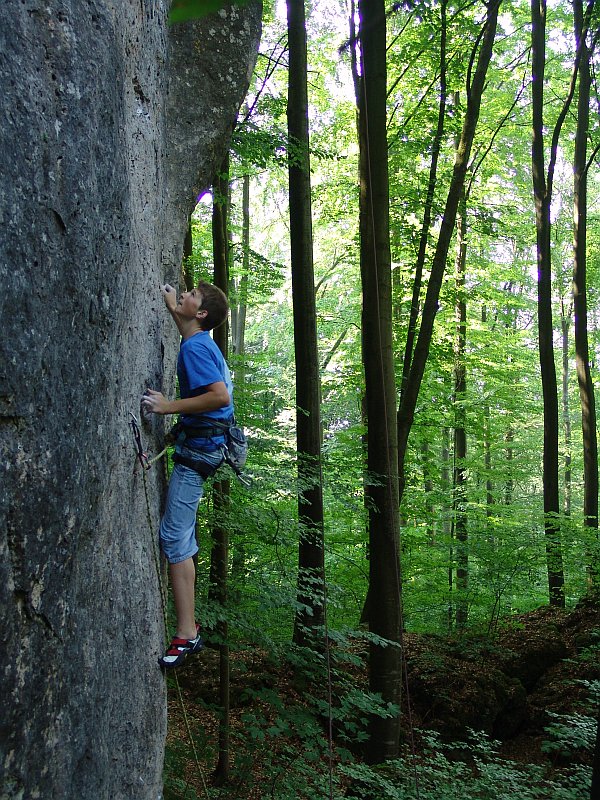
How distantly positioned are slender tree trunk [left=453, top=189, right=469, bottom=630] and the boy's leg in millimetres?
8392

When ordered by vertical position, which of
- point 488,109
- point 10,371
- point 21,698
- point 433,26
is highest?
point 488,109

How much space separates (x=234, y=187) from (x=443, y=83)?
1212 cm

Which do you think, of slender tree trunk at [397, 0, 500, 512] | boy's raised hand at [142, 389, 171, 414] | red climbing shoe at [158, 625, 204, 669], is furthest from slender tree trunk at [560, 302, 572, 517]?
boy's raised hand at [142, 389, 171, 414]

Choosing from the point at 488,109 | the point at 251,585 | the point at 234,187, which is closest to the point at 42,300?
the point at 251,585

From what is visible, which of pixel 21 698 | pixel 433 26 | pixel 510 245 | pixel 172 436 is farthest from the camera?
pixel 510 245

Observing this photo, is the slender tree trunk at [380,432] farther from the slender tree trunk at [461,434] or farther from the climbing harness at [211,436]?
the slender tree trunk at [461,434]

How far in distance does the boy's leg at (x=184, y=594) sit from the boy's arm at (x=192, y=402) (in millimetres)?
871

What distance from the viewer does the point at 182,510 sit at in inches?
149

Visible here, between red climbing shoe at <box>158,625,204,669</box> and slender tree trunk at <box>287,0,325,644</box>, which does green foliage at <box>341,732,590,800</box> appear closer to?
red climbing shoe at <box>158,625,204,669</box>

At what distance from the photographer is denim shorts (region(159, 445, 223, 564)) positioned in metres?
3.73

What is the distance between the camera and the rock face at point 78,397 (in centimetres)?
214

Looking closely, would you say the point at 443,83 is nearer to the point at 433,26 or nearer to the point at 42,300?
the point at 433,26

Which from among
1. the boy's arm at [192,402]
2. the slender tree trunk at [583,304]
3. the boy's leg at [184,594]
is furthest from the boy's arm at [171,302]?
the slender tree trunk at [583,304]

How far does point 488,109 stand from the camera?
16.9m
